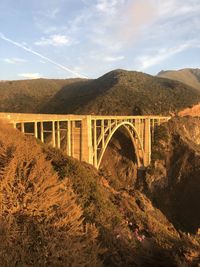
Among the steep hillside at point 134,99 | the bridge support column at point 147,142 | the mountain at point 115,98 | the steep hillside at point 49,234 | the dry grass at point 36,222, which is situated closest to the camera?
the dry grass at point 36,222

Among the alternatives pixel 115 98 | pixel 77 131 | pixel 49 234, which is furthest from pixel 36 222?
pixel 115 98

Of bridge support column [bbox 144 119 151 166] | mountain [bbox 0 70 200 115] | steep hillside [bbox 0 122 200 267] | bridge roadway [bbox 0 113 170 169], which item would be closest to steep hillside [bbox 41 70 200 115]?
mountain [bbox 0 70 200 115]

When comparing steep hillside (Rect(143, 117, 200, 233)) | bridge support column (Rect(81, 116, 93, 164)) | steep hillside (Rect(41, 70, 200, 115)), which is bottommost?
steep hillside (Rect(143, 117, 200, 233))

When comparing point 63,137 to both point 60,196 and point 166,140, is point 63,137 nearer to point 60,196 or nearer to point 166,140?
point 166,140

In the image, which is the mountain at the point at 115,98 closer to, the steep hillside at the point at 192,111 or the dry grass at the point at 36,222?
the steep hillside at the point at 192,111

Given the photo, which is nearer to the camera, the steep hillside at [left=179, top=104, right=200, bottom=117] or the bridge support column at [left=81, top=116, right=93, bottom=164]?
the bridge support column at [left=81, top=116, right=93, bottom=164]

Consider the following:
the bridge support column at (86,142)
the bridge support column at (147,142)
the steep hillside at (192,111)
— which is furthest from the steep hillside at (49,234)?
the steep hillside at (192,111)

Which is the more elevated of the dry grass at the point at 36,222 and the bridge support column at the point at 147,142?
the dry grass at the point at 36,222

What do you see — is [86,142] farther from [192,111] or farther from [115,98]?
[192,111]

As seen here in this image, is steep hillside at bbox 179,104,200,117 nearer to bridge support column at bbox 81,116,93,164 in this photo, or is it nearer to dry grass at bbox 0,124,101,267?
bridge support column at bbox 81,116,93,164
